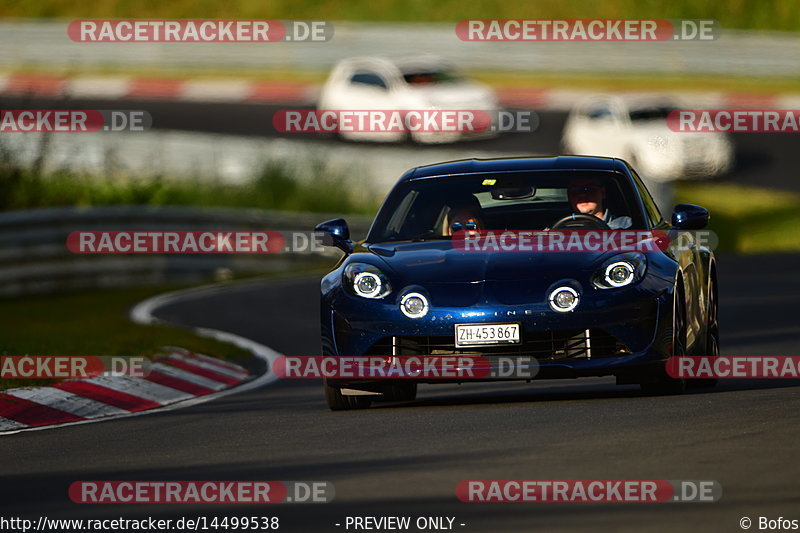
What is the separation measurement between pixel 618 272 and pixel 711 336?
173 centimetres

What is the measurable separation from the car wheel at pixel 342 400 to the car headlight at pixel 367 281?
59 centimetres

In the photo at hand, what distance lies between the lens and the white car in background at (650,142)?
1366 inches

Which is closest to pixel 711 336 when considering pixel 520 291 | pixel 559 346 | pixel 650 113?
pixel 559 346

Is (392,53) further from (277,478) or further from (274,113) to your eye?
(277,478)

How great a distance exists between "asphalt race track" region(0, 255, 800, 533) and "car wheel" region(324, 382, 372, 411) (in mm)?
130

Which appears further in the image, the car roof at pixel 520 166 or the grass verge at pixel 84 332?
the grass verge at pixel 84 332

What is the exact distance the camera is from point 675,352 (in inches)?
395

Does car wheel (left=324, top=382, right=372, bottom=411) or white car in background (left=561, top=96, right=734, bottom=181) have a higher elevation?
white car in background (left=561, top=96, right=734, bottom=181)

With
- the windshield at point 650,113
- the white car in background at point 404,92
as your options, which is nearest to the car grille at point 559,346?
the windshield at point 650,113

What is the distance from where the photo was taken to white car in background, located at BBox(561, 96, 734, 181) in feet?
114

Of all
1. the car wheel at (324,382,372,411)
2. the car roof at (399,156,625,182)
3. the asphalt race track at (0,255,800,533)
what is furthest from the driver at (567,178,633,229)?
the car wheel at (324,382,372,411)

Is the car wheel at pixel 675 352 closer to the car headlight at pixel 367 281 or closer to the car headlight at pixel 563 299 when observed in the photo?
the car headlight at pixel 563 299

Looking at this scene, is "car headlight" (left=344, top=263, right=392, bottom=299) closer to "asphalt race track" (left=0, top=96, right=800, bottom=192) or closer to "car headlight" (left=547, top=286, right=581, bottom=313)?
"car headlight" (left=547, top=286, right=581, bottom=313)

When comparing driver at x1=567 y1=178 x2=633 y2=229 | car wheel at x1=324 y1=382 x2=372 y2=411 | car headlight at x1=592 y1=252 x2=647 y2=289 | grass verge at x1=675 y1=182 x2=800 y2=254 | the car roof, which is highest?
grass verge at x1=675 y1=182 x2=800 y2=254
